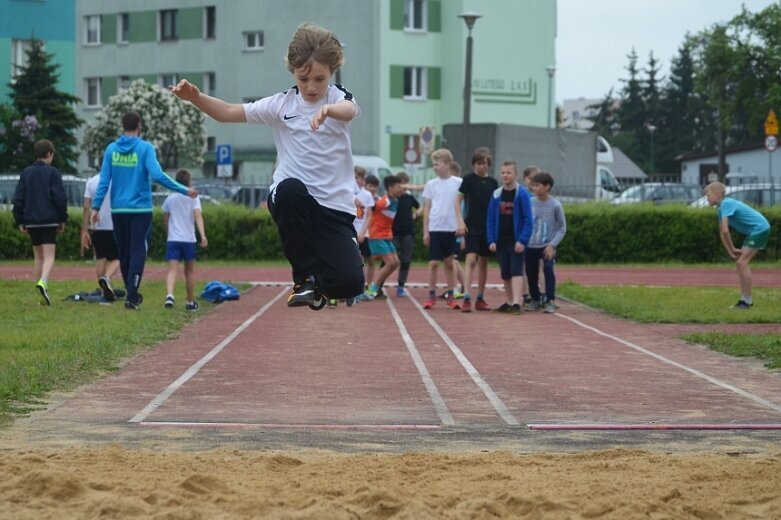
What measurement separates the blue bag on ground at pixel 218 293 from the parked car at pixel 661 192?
15.8 metres

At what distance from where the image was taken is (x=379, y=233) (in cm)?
1903

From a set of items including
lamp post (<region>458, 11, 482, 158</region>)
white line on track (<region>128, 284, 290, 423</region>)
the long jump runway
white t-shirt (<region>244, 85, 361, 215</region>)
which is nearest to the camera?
white t-shirt (<region>244, 85, 361, 215</region>)

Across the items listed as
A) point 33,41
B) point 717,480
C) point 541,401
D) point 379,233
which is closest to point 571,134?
point 33,41

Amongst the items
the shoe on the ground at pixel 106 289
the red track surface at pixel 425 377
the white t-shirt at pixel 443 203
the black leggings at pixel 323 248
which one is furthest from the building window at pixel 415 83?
the black leggings at pixel 323 248

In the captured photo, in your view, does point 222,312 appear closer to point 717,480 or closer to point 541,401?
point 541,401

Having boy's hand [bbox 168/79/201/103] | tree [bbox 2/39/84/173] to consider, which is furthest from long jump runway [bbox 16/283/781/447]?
tree [bbox 2/39/84/173]

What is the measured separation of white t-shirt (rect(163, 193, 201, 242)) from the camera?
16.9 metres

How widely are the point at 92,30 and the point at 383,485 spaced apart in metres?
64.1

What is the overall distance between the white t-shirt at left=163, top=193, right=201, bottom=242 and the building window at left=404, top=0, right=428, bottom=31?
144 feet

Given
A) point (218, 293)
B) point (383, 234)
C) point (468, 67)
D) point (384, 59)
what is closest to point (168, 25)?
point (384, 59)

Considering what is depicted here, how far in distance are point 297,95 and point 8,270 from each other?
19.6 meters

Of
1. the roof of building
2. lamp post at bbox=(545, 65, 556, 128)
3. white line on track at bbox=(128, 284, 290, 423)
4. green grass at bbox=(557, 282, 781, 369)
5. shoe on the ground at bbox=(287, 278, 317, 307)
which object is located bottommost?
white line on track at bbox=(128, 284, 290, 423)

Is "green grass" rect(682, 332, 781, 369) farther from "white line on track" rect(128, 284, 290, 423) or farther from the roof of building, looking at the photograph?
the roof of building

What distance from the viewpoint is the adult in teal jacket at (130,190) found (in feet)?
51.3
